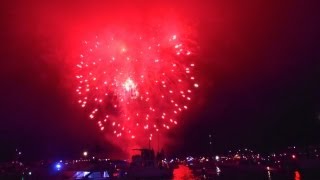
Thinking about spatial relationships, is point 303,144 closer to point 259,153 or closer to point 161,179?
point 259,153

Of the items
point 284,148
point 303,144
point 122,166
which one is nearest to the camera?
point 122,166

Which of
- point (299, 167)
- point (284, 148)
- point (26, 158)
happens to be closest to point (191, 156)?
point (284, 148)

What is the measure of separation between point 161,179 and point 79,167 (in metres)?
14.2

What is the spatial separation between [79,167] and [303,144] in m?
63.0

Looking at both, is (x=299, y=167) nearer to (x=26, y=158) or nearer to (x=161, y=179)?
(x=161, y=179)

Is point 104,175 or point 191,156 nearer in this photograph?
point 104,175

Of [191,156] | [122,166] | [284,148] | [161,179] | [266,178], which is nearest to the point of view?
[266,178]

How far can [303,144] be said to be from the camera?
97.9m

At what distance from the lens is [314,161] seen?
63.4 metres

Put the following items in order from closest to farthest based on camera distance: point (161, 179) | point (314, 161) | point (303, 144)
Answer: point (161, 179)
point (314, 161)
point (303, 144)

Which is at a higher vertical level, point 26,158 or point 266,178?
point 26,158

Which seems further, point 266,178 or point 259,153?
point 259,153

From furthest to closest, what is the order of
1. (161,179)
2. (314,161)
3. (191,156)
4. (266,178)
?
(191,156) → (314,161) → (161,179) → (266,178)

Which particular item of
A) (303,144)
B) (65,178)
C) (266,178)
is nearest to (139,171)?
(65,178)
